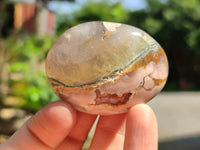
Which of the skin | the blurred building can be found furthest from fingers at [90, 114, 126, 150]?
the blurred building

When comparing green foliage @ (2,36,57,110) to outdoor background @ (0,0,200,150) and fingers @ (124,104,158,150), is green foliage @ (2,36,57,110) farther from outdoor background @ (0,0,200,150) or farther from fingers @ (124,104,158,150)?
fingers @ (124,104,158,150)

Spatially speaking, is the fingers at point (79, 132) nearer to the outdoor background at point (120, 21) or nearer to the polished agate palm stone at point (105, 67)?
the polished agate palm stone at point (105, 67)

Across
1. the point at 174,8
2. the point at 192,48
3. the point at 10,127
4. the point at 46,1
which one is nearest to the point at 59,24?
the point at 174,8

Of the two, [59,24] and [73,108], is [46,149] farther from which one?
[59,24]

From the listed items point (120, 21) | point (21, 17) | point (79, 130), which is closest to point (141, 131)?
point (79, 130)

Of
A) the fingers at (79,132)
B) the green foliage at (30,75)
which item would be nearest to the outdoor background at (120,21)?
the green foliage at (30,75)

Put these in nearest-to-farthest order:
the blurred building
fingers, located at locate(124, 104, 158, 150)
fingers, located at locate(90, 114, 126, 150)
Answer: fingers, located at locate(124, 104, 158, 150), fingers, located at locate(90, 114, 126, 150), the blurred building
